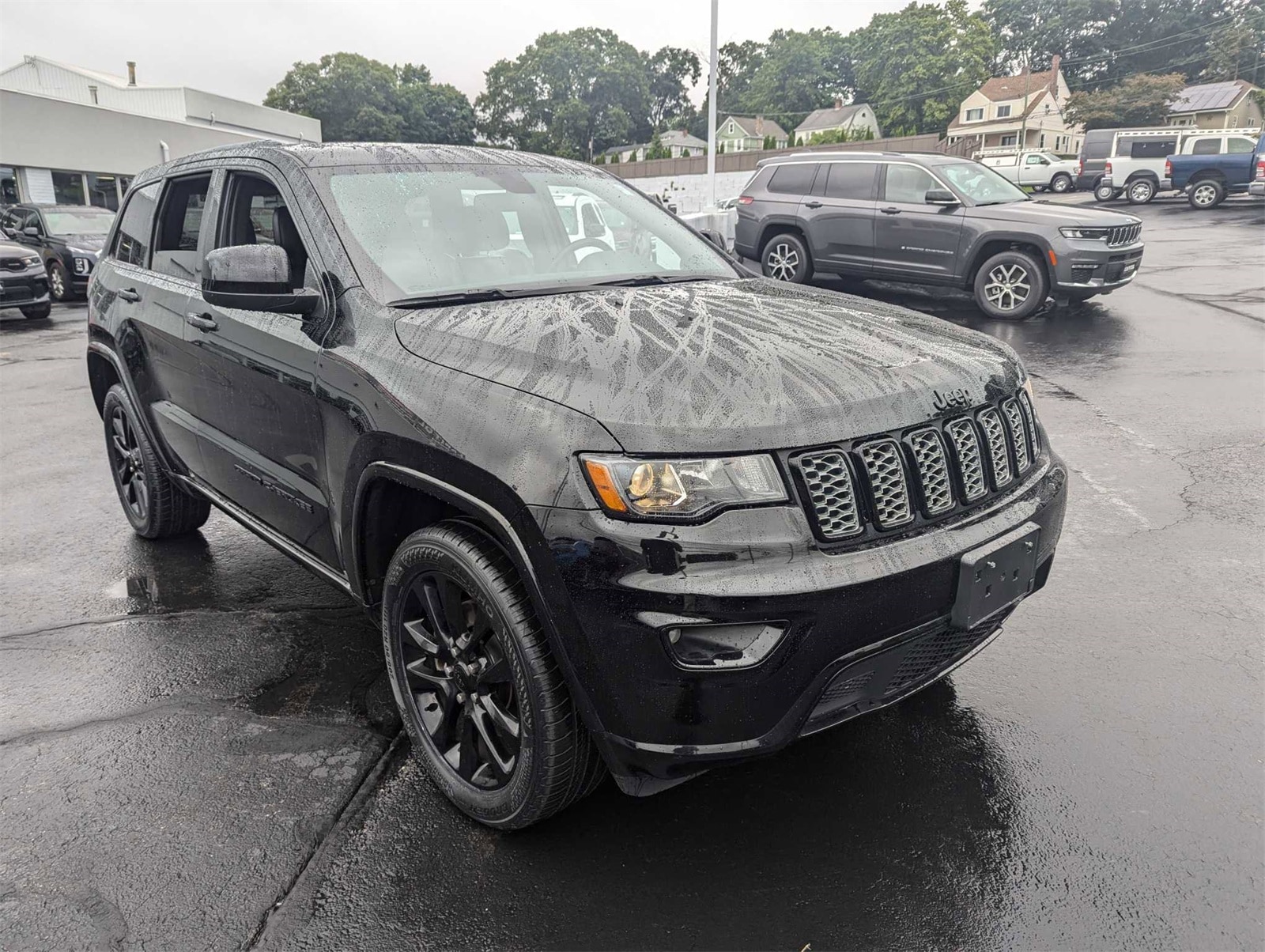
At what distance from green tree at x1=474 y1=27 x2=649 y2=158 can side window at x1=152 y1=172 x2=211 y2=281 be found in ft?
338

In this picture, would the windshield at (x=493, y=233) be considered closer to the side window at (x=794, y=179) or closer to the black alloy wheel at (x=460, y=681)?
the black alloy wheel at (x=460, y=681)

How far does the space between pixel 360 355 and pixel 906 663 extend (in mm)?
1725

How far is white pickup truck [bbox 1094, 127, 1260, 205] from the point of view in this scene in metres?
27.9

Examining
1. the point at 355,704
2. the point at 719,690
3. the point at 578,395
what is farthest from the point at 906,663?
the point at 355,704

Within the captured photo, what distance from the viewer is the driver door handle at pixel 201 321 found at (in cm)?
354

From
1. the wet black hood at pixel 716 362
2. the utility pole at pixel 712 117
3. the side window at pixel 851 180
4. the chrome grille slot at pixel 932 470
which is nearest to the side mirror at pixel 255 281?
the wet black hood at pixel 716 362

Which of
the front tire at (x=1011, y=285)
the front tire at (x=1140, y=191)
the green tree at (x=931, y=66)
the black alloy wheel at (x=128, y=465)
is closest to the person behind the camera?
the black alloy wheel at (x=128, y=465)

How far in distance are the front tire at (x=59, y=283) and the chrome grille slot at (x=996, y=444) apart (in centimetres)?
1858

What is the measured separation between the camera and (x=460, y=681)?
102 inches

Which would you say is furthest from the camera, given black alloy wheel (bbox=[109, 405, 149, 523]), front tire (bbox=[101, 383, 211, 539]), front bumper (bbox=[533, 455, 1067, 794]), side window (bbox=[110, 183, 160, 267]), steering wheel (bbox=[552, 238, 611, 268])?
black alloy wheel (bbox=[109, 405, 149, 523])

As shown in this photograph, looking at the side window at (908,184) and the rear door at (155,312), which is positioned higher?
the side window at (908,184)

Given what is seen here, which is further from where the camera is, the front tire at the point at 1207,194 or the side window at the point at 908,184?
the front tire at the point at 1207,194

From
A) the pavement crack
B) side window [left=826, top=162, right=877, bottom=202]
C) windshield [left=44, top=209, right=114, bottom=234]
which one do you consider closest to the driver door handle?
the pavement crack

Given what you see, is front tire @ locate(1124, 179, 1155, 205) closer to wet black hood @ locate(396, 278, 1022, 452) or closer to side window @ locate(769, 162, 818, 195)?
side window @ locate(769, 162, 818, 195)
